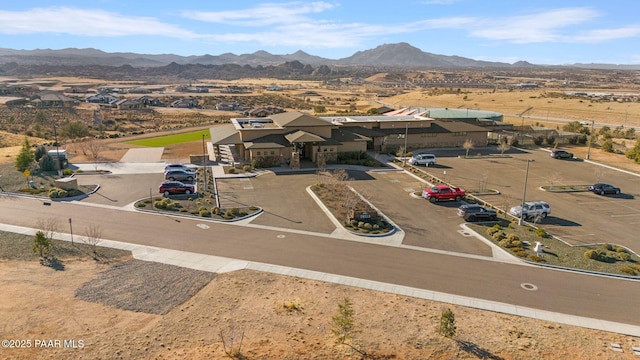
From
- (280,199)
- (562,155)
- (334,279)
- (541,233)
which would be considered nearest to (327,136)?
(280,199)

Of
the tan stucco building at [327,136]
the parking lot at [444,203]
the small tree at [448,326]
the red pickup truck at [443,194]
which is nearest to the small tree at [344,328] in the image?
the small tree at [448,326]

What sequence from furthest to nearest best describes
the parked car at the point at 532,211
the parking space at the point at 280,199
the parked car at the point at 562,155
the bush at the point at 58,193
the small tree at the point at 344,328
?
the parked car at the point at 562,155, the bush at the point at 58,193, the parked car at the point at 532,211, the parking space at the point at 280,199, the small tree at the point at 344,328

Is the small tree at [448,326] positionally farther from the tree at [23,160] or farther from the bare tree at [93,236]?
the tree at [23,160]

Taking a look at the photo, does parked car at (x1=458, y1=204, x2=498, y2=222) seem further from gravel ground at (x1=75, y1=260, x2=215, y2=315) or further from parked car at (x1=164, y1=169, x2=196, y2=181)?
parked car at (x1=164, y1=169, x2=196, y2=181)

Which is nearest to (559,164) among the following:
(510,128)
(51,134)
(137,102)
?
(510,128)

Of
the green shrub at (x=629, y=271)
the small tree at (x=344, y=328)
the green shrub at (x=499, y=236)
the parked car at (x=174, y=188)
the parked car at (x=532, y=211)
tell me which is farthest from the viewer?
the parked car at (x=174, y=188)

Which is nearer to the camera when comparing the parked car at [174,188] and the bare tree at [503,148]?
the parked car at [174,188]

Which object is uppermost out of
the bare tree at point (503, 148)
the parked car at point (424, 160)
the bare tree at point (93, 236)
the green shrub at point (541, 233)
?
the bare tree at point (503, 148)

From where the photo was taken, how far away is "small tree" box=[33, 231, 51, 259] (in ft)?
91.8

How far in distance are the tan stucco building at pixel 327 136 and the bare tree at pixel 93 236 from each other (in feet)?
77.9

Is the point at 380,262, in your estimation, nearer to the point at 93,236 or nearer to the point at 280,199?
the point at 280,199

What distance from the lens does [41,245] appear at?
92.8ft

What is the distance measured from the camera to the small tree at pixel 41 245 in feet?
91.8

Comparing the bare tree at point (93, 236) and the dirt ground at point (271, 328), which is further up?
the bare tree at point (93, 236)
